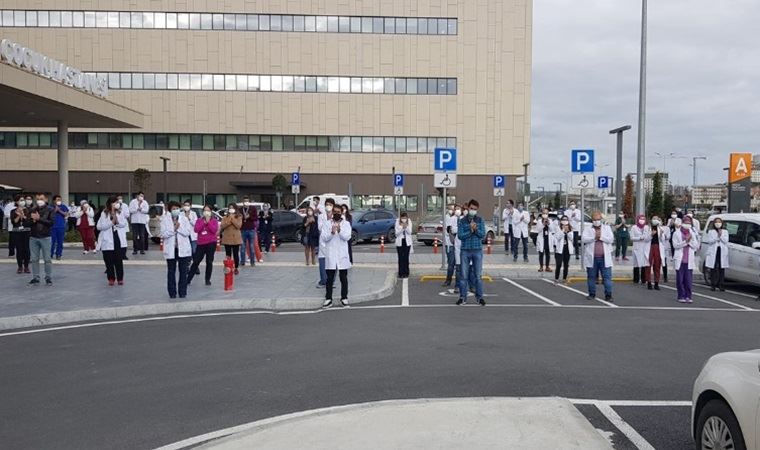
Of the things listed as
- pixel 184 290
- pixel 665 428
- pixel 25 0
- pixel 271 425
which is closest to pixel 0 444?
pixel 271 425

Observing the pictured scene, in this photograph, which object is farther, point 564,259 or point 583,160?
point 583,160

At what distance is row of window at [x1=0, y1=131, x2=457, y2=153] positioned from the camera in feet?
166

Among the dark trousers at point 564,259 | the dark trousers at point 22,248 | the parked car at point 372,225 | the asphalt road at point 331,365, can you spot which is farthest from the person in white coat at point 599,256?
the parked car at point 372,225

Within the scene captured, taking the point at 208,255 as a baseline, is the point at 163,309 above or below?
below

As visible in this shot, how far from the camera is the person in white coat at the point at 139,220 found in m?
Answer: 21.1

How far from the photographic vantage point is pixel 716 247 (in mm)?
15469

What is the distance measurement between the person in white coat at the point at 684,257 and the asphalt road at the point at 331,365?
1708 mm

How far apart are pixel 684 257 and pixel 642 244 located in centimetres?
223

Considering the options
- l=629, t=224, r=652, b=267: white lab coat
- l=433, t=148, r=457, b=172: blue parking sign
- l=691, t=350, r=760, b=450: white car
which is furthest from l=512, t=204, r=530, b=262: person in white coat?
l=691, t=350, r=760, b=450: white car

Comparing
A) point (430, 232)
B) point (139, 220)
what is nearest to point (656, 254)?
point (430, 232)

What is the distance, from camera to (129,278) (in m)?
15.7

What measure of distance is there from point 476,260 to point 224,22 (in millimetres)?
41708

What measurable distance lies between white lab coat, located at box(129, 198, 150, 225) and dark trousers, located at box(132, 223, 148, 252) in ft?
0.54

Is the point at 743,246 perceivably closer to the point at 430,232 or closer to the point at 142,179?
the point at 430,232
